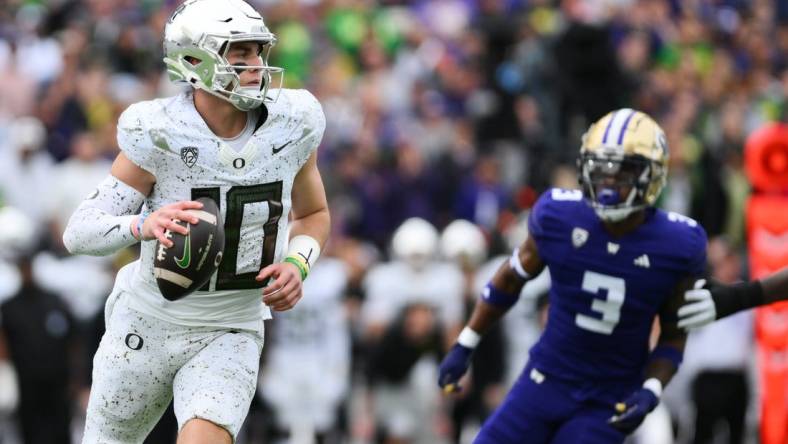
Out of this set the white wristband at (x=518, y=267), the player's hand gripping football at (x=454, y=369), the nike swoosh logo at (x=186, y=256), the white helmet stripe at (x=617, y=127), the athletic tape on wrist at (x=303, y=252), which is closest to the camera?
the nike swoosh logo at (x=186, y=256)

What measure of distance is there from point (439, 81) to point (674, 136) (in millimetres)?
2062

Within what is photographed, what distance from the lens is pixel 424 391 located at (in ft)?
36.4

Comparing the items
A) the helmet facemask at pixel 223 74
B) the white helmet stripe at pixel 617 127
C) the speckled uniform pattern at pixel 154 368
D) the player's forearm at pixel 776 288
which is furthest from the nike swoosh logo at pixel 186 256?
the player's forearm at pixel 776 288

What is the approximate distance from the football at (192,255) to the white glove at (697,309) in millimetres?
1974

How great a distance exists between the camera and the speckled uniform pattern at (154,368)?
5625 mm

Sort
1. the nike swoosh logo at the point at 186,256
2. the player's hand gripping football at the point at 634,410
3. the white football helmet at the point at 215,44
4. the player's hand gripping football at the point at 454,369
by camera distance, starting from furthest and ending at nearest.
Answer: the player's hand gripping football at the point at 454,369
the player's hand gripping football at the point at 634,410
the white football helmet at the point at 215,44
the nike swoosh logo at the point at 186,256

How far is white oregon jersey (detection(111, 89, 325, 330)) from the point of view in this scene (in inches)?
219

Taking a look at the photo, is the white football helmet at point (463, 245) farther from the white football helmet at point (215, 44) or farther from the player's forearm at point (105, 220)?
the player's forearm at point (105, 220)

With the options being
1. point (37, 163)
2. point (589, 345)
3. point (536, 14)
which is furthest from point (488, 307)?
point (536, 14)

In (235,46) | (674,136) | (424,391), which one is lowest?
(424,391)

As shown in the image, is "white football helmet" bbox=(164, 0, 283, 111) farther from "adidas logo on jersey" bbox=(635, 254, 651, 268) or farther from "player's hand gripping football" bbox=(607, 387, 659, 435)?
"player's hand gripping football" bbox=(607, 387, 659, 435)

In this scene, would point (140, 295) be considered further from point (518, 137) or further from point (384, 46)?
point (384, 46)

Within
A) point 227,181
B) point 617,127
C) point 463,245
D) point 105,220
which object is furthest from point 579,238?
point 463,245

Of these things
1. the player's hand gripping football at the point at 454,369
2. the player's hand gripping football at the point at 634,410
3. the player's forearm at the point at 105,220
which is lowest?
the player's hand gripping football at the point at 454,369
